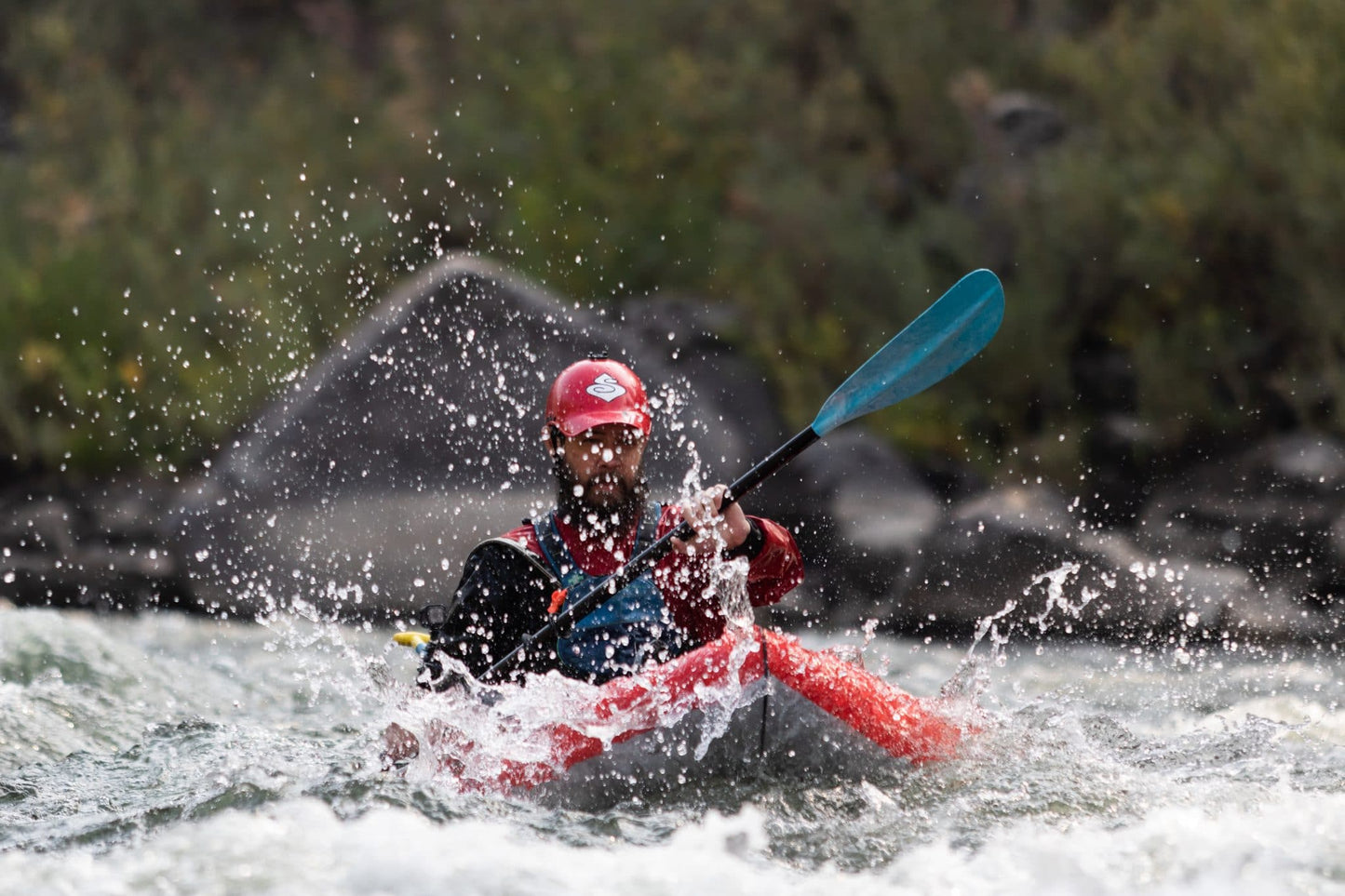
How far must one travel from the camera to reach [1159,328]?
818cm

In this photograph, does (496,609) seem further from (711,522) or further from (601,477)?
(711,522)

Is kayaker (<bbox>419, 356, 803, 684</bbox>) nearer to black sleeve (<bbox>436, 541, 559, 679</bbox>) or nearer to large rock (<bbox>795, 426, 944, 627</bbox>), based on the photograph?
black sleeve (<bbox>436, 541, 559, 679</bbox>)

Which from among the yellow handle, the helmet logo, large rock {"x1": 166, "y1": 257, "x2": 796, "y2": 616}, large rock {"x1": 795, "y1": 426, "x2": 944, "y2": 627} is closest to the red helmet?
the helmet logo

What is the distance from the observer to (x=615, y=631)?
383cm

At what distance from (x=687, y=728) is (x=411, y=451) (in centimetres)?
491

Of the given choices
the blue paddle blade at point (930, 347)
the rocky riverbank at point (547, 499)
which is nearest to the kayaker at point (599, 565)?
the blue paddle blade at point (930, 347)

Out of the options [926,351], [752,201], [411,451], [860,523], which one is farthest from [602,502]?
[752,201]

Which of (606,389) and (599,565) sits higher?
(606,389)

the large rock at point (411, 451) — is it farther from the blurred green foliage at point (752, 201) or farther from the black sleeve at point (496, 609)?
the black sleeve at point (496, 609)

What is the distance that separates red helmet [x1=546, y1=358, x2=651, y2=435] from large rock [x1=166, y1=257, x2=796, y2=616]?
3548 millimetres

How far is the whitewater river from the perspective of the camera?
10.7 ft

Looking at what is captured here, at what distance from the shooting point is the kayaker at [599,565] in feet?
12.4

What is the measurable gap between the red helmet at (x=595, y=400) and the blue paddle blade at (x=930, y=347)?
0.51 m

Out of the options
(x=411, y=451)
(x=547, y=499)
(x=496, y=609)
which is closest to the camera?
(x=496, y=609)
